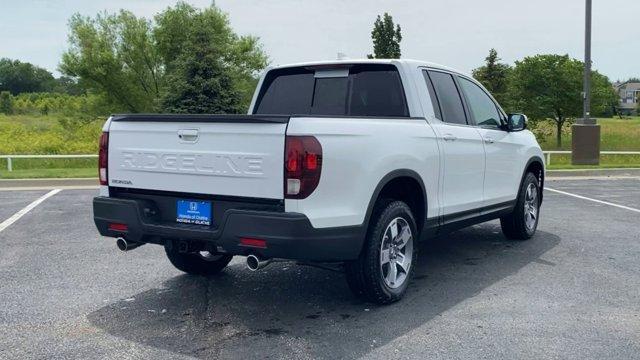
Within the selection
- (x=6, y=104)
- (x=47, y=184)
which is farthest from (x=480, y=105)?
(x=6, y=104)

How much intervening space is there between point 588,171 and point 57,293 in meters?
14.8

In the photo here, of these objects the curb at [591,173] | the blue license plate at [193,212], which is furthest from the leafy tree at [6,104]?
the blue license plate at [193,212]

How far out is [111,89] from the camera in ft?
139

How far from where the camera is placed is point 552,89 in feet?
153

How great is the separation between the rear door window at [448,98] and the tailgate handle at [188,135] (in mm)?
2405

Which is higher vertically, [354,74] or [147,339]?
[354,74]

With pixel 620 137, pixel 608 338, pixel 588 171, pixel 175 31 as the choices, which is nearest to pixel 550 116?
pixel 620 137

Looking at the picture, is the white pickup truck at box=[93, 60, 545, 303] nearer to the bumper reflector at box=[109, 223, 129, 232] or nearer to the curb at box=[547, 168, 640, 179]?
the bumper reflector at box=[109, 223, 129, 232]

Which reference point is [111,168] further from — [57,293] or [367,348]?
[367,348]

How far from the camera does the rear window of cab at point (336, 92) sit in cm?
538

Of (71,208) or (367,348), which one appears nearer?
(367,348)

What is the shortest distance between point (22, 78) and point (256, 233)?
510 ft

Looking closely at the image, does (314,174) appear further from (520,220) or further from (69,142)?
(69,142)

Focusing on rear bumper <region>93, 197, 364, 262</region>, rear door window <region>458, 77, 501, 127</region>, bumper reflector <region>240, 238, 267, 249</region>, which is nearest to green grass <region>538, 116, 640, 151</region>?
rear door window <region>458, 77, 501, 127</region>
